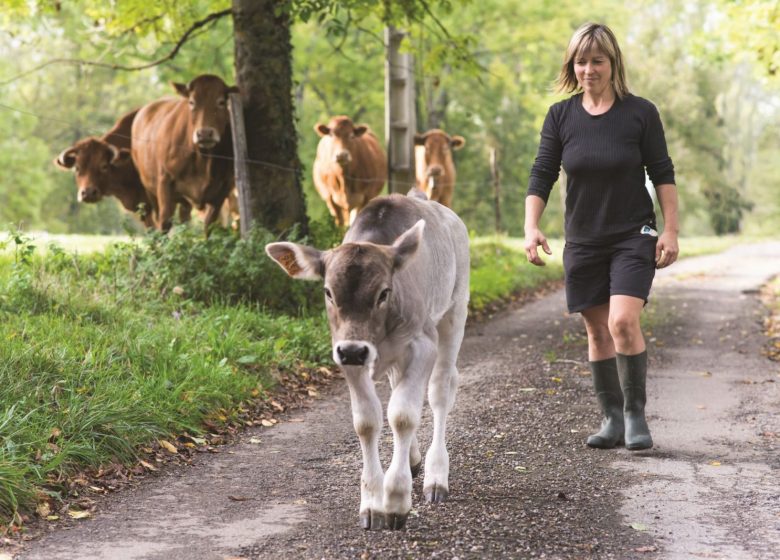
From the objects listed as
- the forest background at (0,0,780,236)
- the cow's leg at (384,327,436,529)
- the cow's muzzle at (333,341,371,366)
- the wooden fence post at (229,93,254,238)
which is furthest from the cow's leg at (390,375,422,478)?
the wooden fence post at (229,93,254,238)

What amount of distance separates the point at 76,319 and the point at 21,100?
4233cm

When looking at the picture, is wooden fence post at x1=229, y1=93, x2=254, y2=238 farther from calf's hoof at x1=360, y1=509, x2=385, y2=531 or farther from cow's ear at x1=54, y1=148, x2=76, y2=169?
calf's hoof at x1=360, y1=509, x2=385, y2=531

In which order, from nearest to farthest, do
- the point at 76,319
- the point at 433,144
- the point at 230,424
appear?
the point at 230,424
the point at 76,319
the point at 433,144

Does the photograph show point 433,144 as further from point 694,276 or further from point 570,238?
point 570,238

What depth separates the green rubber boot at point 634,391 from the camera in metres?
6.17

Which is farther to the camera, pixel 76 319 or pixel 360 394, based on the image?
pixel 76 319

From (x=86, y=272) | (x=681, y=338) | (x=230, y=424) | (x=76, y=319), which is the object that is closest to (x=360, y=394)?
(x=230, y=424)

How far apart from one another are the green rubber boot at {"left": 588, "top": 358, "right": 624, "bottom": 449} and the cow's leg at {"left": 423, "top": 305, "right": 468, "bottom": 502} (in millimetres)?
1214

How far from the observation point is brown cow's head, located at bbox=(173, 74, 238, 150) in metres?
11.3

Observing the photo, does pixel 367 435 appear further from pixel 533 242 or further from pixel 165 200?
pixel 165 200

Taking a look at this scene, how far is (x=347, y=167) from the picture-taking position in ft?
55.5

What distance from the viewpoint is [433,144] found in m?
19.4

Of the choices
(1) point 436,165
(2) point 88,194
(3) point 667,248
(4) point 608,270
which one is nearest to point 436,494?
(4) point 608,270

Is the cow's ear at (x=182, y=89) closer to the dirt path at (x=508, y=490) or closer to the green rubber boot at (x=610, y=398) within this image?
the dirt path at (x=508, y=490)
